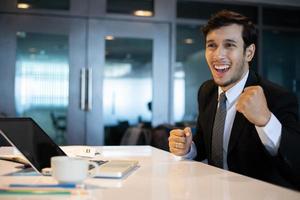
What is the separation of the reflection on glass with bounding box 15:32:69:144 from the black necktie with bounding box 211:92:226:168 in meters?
2.70

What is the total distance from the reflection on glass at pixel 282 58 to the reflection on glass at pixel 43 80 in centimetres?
244


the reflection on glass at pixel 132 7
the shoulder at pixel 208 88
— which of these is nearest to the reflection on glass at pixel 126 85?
the reflection on glass at pixel 132 7

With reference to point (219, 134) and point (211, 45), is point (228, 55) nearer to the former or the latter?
point (211, 45)

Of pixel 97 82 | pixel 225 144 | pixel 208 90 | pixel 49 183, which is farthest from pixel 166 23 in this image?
pixel 49 183

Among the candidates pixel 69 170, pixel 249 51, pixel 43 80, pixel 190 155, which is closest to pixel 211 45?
pixel 249 51

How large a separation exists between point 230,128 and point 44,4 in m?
3.06

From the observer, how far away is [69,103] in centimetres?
423

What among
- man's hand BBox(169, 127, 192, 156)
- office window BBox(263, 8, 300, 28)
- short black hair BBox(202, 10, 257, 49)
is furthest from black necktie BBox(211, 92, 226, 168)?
office window BBox(263, 8, 300, 28)

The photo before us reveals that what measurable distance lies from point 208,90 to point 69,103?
2456 millimetres

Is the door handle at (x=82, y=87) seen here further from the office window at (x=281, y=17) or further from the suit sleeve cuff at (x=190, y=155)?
the suit sleeve cuff at (x=190, y=155)

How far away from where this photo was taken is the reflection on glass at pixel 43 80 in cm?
414

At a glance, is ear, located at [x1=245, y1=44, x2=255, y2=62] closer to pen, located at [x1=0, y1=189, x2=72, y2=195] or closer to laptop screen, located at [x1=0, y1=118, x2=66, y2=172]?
laptop screen, located at [x1=0, y1=118, x2=66, y2=172]

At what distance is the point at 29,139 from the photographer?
1182 millimetres

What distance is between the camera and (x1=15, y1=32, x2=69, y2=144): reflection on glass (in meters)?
4.14
